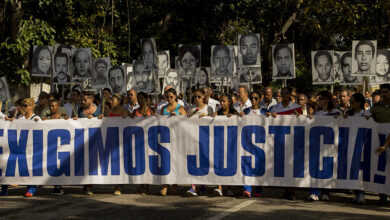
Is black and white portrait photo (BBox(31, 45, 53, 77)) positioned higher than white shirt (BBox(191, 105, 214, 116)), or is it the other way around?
black and white portrait photo (BBox(31, 45, 53, 77))

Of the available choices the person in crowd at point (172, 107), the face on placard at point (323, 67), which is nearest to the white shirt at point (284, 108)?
the person in crowd at point (172, 107)

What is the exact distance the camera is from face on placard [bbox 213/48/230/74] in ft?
63.8

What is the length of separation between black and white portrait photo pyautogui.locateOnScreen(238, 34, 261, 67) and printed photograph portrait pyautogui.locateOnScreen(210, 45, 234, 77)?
156 centimetres

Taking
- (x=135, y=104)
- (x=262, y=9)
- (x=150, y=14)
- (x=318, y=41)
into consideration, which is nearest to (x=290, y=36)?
(x=318, y=41)

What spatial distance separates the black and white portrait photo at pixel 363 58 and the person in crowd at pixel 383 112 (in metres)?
6.19

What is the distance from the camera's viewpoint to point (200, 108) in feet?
37.1

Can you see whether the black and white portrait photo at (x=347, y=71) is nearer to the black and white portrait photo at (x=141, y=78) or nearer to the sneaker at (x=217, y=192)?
the black and white portrait photo at (x=141, y=78)

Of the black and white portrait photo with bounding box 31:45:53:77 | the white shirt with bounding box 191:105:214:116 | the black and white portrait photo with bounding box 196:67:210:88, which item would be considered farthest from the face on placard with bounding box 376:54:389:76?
the black and white portrait photo with bounding box 196:67:210:88

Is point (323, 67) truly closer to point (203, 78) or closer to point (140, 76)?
point (140, 76)

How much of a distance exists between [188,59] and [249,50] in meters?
1.95

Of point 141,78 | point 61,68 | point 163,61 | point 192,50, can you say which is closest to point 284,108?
point 192,50

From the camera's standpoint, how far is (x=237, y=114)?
1118 cm

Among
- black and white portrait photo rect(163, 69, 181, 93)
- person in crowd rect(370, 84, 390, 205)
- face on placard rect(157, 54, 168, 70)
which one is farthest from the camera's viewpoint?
black and white portrait photo rect(163, 69, 181, 93)

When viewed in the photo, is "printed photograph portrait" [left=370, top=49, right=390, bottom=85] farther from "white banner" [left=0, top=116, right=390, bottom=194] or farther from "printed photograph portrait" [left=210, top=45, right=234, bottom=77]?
"white banner" [left=0, top=116, right=390, bottom=194]
